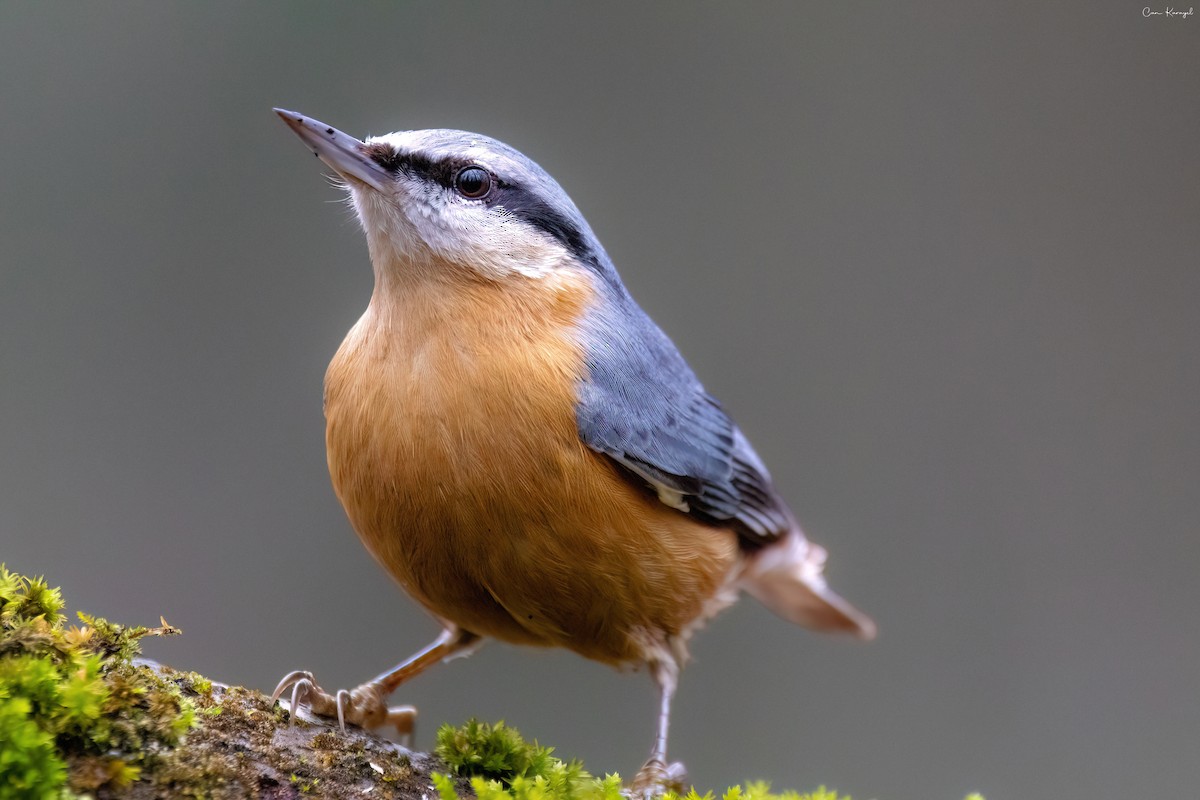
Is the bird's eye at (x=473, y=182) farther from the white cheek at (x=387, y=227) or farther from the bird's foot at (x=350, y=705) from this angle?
the bird's foot at (x=350, y=705)

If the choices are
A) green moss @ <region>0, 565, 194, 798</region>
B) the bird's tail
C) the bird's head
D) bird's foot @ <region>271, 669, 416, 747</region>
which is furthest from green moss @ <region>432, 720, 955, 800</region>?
the bird's tail

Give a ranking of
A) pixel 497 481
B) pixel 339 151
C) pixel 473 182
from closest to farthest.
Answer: pixel 497 481 → pixel 339 151 → pixel 473 182

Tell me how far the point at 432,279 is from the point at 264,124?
265cm

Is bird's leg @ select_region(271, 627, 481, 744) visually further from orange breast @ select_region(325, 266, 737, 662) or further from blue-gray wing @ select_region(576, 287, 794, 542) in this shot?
blue-gray wing @ select_region(576, 287, 794, 542)

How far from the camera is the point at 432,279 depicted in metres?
2.47

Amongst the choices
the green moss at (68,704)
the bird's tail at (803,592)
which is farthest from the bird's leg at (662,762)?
the green moss at (68,704)

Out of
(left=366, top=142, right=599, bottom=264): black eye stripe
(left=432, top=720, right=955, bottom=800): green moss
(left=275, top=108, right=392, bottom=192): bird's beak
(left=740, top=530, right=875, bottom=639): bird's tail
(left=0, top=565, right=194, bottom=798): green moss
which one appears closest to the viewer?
(left=0, top=565, right=194, bottom=798): green moss

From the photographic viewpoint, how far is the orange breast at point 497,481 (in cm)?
221

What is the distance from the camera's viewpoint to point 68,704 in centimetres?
137

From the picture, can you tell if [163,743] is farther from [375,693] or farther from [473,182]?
[473,182]

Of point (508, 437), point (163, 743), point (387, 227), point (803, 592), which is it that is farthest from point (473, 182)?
point (803, 592)

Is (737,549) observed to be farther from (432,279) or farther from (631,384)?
(432,279)

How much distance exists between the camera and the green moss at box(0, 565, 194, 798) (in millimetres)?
1289

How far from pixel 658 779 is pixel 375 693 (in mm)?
740
